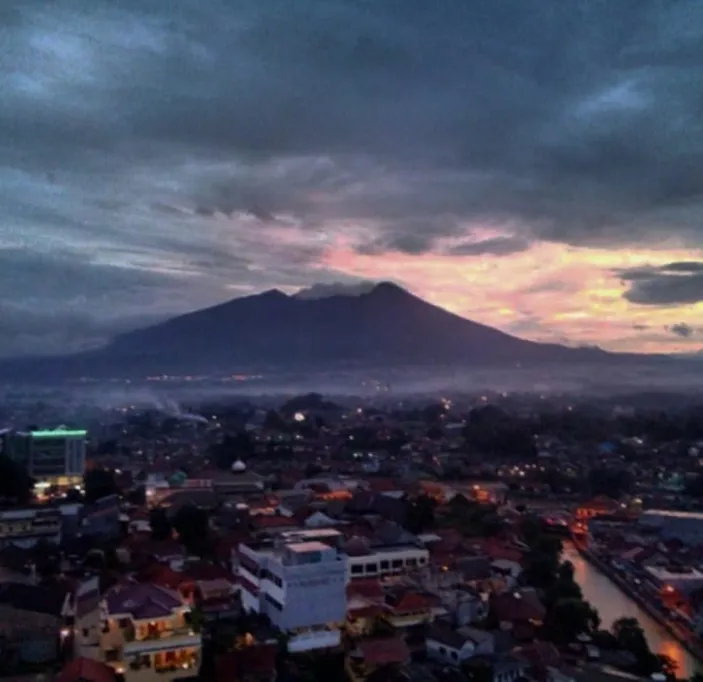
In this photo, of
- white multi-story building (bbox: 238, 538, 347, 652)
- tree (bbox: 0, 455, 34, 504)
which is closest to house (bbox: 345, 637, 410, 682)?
white multi-story building (bbox: 238, 538, 347, 652)

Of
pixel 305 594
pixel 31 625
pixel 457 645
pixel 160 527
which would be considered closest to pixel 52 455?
pixel 160 527

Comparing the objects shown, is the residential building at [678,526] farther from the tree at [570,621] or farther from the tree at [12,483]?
the tree at [12,483]

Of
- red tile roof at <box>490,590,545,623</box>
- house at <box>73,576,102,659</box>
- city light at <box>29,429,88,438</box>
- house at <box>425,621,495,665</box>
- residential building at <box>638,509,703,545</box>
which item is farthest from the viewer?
city light at <box>29,429,88,438</box>

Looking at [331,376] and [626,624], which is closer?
[626,624]

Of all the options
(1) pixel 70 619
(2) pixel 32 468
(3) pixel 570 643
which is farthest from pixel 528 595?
(2) pixel 32 468

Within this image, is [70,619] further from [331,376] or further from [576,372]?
[576,372]

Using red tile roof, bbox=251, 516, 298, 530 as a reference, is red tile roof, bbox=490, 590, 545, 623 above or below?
below

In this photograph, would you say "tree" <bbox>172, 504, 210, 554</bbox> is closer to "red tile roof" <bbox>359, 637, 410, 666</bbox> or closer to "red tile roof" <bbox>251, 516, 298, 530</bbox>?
"red tile roof" <bbox>251, 516, 298, 530</bbox>
